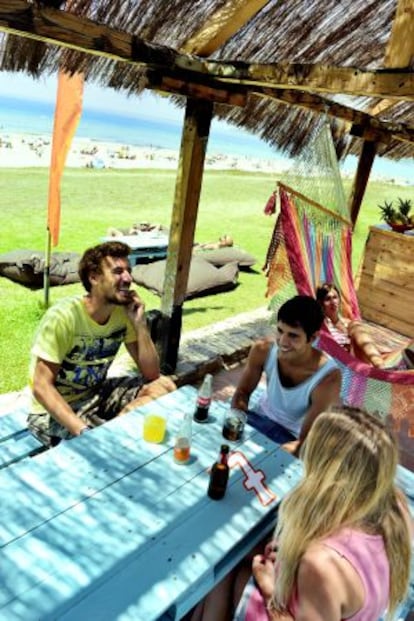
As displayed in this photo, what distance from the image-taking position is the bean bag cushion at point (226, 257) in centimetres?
568

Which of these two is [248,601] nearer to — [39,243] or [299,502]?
[299,502]

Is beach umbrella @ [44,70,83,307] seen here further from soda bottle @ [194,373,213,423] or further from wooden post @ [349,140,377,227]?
wooden post @ [349,140,377,227]

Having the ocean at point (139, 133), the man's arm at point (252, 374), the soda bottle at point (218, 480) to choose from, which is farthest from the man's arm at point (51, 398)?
the ocean at point (139, 133)

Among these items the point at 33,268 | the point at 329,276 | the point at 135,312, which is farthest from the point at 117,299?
the point at 33,268

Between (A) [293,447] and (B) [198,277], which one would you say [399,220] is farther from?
(A) [293,447]

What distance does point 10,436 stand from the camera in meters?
1.96

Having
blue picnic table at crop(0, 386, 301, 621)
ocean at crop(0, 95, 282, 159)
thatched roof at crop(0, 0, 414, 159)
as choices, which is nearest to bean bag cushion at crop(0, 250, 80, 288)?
thatched roof at crop(0, 0, 414, 159)

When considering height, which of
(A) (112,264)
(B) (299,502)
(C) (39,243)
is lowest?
(C) (39,243)

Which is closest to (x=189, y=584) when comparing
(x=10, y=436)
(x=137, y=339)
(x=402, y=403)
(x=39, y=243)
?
(x=10, y=436)

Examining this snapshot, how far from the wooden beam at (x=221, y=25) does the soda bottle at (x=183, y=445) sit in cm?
205

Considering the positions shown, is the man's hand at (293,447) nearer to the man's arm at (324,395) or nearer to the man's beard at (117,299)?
the man's arm at (324,395)

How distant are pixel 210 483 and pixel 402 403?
1.30m

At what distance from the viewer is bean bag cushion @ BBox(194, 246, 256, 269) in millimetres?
5685

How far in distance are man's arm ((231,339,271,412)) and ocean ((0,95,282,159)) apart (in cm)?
2553
